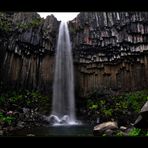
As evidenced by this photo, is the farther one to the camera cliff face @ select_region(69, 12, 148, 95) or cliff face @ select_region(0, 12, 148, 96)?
cliff face @ select_region(69, 12, 148, 95)

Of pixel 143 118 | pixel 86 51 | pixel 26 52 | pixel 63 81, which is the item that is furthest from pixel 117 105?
pixel 143 118

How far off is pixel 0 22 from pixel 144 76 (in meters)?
16.8

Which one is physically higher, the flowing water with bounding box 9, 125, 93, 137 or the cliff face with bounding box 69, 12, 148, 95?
the cliff face with bounding box 69, 12, 148, 95

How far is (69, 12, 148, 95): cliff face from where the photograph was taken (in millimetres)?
28234

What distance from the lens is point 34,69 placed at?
94.5 feet

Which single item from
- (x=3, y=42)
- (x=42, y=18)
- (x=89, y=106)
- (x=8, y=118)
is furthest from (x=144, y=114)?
(x=42, y=18)

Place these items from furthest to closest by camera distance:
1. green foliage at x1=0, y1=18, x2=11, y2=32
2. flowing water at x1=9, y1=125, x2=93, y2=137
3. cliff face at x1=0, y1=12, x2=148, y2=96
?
1. green foliage at x1=0, y1=18, x2=11, y2=32
2. cliff face at x1=0, y1=12, x2=148, y2=96
3. flowing water at x1=9, y1=125, x2=93, y2=137

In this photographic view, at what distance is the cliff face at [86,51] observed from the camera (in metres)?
28.1

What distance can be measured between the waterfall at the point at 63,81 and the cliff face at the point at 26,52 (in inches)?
30.6

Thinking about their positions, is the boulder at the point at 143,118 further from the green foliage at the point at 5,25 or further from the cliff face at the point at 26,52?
the green foliage at the point at 5,25

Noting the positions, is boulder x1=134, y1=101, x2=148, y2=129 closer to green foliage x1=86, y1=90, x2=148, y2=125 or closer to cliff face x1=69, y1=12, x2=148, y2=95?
green foliage x1=86, y1=90, x2=148, y2=125

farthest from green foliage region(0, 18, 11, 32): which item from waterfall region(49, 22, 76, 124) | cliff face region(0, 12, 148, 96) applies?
waterfall region(49, 22, 76, 124)

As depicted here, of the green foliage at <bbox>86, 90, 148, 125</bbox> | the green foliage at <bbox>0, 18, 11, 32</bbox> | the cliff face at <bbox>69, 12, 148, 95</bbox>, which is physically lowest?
the green foliage at <bbox>86, 90, 148, 125</bbox>
